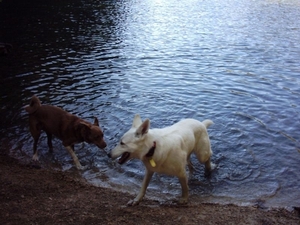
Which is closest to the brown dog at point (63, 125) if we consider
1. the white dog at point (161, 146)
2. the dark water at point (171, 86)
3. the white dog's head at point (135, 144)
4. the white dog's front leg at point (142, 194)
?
the dark water at point (171, 86)

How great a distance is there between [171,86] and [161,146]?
8407 mm

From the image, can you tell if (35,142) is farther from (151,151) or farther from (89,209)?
(151,151)

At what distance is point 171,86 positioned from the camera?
14.4 metres

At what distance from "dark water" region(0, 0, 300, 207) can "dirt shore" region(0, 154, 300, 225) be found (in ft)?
2.17

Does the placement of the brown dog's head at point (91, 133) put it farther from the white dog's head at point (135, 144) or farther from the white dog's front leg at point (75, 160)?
the white dog's head at point (135, 144)

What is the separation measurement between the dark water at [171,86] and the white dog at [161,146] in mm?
1117

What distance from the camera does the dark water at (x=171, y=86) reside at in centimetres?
836

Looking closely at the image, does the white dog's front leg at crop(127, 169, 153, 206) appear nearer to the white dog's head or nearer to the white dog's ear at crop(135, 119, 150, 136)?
the white dog's head

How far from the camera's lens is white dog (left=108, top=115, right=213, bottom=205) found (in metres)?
6.04

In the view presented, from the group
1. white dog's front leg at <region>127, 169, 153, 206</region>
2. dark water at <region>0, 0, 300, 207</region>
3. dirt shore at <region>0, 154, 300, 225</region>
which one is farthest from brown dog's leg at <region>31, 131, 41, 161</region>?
white dog's front leg at <region>127, 169, 153, 206</region>

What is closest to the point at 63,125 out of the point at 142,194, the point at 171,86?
the point at 142,194

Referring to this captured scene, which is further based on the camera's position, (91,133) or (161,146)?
(91,133)

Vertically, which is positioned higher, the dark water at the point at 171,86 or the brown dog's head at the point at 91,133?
the brown dog's head at the point at 91,133

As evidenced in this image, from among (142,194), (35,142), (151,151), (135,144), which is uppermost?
(135,144)
